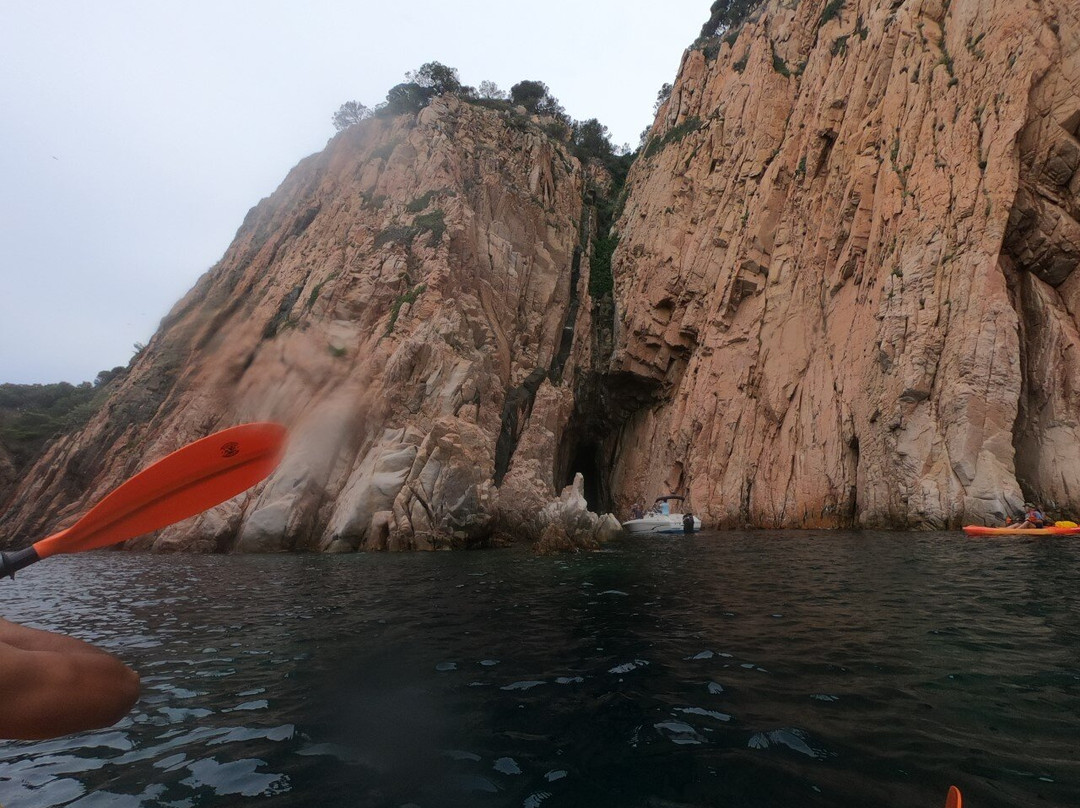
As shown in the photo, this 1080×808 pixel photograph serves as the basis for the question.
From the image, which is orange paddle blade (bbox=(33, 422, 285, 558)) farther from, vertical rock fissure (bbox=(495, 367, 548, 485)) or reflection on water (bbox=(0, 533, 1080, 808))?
vertical rock fissure (bbox=(495, 367, 548, 485))

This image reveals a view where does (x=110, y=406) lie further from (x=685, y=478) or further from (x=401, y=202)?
(x=685, y=478)

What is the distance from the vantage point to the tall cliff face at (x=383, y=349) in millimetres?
11383

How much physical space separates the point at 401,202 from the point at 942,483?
104 feet

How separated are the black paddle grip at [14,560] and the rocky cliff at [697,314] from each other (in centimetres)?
374

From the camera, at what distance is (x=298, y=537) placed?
2108 centimetres

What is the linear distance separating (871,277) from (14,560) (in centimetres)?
2933

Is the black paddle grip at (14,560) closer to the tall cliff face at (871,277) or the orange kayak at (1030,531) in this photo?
the orange kayak at (1030,531)

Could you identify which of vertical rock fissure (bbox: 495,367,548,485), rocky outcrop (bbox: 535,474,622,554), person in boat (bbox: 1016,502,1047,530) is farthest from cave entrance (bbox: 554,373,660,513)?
person in boat (bbox: 1016,502,1047,530)

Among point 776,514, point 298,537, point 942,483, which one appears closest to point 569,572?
point 298,537

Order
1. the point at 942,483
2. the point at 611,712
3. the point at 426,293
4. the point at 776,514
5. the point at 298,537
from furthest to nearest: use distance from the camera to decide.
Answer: the point at 426,293
the point at 776,514
the point at 298,537
the point at 942,483
the point at 611,712

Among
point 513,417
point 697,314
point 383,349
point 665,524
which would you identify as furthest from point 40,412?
point 697,314

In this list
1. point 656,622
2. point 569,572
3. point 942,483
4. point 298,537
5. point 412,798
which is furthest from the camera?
point 298,537

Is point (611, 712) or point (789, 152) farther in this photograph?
point (789, 152)

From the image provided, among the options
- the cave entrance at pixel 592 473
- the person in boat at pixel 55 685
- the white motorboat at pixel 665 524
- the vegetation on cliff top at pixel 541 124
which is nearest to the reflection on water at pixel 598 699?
the person in boat at pixel 55 685
